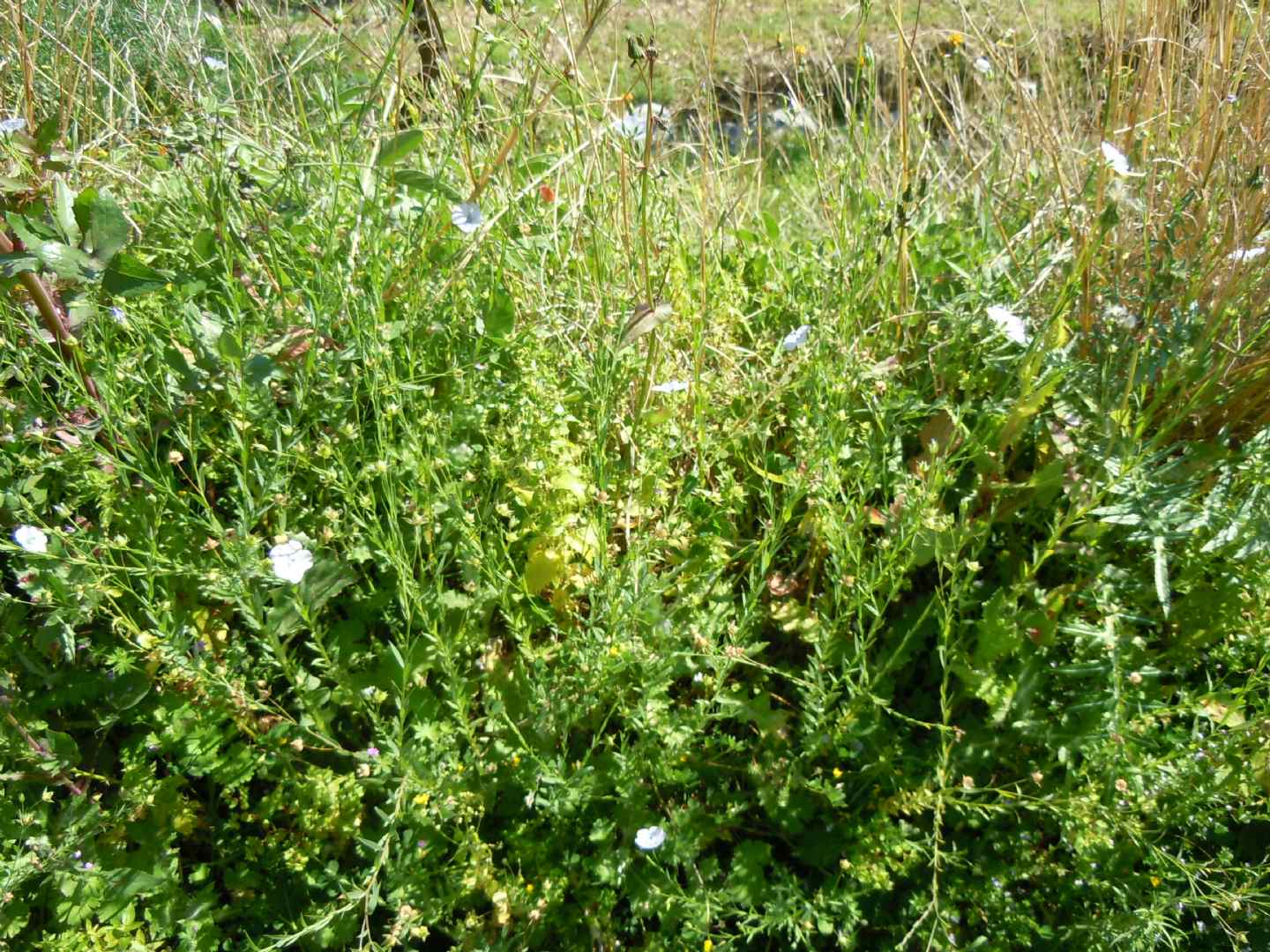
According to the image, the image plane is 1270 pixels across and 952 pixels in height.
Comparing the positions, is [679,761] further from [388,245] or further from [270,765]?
[388,245]

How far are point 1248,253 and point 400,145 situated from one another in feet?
4.91

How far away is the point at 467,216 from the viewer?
1.78m

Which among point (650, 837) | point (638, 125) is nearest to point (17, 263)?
point (638, 125)

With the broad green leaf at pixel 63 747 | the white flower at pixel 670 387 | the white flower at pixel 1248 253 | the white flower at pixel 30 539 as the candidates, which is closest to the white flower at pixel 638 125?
the white flower at pixel 670 387

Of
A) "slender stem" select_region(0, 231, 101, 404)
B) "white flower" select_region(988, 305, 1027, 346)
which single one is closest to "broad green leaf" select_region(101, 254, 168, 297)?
"slender stem" select_region(0, 231, 101, 404)

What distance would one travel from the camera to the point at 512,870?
152cm

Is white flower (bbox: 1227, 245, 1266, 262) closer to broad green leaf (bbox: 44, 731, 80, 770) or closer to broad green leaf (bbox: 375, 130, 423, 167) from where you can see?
broad green leaf (bbox: 375, 130, 423, 167)

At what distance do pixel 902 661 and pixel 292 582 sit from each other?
3.18 feet

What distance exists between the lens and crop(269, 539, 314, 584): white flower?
1.35 m

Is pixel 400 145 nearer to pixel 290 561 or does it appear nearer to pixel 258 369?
pixel 258 369

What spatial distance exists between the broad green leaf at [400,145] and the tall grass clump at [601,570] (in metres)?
0.01

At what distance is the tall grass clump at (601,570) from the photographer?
140 centimetres

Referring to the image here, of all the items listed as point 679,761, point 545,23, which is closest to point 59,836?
point 679,761

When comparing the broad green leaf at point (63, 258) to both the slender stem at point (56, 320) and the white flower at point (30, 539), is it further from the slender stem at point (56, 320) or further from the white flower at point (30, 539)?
the white flower at point (30, 539)
